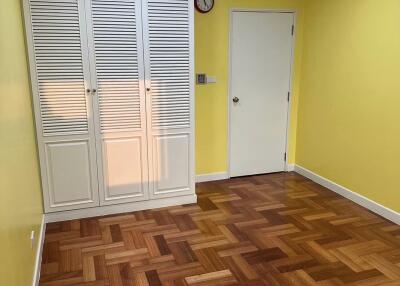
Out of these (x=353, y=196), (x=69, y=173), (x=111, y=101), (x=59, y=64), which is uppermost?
(x=59, y=64)

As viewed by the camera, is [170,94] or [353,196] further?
[353,196]

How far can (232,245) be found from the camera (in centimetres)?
277

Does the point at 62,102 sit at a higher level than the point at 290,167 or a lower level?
higher

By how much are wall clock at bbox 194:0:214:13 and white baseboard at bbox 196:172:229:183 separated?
186cm

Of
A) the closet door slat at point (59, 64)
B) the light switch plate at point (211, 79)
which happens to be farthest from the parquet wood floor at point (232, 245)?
the light switch plate at point (211, 79)

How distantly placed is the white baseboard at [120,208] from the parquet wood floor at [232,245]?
0.07 meters

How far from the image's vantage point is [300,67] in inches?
169

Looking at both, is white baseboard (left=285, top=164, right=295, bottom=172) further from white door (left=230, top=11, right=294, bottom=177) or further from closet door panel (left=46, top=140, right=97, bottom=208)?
closet door panel (left=46, top=140, right=97, bottom=208)

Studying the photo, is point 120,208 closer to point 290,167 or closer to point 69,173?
point 69,173

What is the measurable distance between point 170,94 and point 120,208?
118cm

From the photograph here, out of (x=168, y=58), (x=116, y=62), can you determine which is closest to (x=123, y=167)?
(x=116, y=62)

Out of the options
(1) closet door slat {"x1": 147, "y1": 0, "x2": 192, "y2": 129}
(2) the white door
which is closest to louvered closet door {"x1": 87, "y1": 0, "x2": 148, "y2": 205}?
(1) closet door slat {"x1": 147, "y1": 0, "x2": 192, "y2": 129}

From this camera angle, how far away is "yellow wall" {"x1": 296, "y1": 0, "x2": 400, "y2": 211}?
308 centimetres

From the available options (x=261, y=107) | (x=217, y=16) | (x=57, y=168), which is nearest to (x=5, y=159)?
(x=57, y=168)
